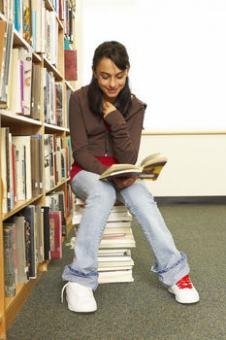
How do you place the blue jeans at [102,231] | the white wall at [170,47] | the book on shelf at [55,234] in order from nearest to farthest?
the blue jeans at [102,231] < the book on shelf at [55,234] < the white wall at [170,47]

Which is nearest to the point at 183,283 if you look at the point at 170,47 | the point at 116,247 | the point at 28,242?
the point at 116,247

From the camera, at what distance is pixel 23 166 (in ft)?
4.45

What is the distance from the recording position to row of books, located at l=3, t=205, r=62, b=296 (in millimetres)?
1180

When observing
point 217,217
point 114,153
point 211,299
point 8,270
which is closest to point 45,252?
point 8,270

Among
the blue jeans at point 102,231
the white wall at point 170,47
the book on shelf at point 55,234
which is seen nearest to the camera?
the blue jeans at point 102,231

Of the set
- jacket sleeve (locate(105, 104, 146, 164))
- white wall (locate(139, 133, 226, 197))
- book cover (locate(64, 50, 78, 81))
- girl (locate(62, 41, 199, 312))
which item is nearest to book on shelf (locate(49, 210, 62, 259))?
girl (locate(62, 41, 199, 312))

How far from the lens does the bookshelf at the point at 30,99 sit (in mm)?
1070

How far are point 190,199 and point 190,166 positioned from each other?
32 cm

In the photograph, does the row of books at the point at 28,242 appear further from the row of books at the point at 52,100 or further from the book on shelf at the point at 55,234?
the row of books at the point at 52,100

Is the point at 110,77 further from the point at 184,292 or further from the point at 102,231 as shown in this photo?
the point at 184,292

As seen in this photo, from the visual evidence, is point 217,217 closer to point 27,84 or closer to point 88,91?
point 88,91

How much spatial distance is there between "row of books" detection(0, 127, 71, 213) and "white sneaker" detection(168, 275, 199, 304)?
2.09 feet

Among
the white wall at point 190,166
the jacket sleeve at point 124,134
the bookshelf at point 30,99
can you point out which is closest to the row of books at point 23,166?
the bookshelf at point 30,99

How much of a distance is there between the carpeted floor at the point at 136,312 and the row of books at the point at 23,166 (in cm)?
37
